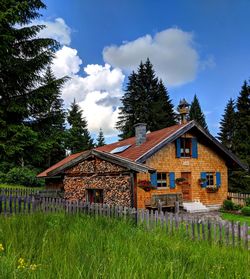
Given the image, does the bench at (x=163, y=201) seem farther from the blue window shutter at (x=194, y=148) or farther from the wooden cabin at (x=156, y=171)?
the blue window shutter at (x=194, y=148)

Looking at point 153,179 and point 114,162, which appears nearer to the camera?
point 114,162

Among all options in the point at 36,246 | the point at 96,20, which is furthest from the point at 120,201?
the point at 36,246

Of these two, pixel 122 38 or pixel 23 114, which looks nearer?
pixel 23 114

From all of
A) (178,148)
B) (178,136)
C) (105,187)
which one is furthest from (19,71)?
(178,148)

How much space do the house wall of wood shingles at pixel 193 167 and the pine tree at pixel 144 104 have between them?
63.3 feet

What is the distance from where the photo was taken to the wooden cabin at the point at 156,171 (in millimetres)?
16609

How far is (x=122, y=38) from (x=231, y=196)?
14039 millimetres

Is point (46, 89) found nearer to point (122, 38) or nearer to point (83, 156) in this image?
point (83, 156)

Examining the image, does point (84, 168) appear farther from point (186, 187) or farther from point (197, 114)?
point (197, 114)

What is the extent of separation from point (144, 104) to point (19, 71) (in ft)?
93.8

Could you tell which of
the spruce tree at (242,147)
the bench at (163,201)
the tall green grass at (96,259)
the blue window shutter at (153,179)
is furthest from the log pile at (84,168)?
the spruce tree at (242,147)

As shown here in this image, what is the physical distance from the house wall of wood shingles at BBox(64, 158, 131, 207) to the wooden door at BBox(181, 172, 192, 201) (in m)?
5.63

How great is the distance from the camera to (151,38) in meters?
14.5

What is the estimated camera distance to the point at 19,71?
13586 millimetres
